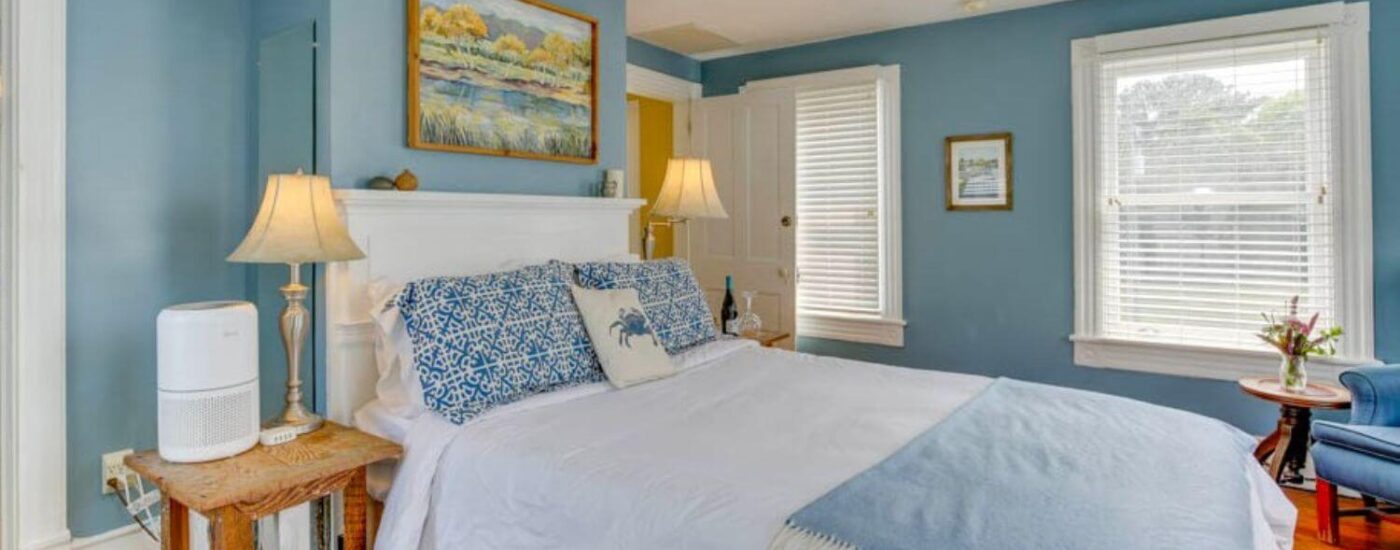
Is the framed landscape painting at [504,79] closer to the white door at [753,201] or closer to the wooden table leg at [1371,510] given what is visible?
the white door at [753,201]

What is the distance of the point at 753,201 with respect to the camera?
439cm

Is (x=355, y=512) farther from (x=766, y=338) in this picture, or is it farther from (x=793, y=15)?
(x=793, y=15)

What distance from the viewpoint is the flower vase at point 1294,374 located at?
283 cm

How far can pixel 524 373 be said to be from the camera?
6.73ft

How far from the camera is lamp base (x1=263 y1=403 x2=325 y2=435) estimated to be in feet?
6.49

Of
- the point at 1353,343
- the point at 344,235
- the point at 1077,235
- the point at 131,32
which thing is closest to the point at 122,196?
the point at 131,32

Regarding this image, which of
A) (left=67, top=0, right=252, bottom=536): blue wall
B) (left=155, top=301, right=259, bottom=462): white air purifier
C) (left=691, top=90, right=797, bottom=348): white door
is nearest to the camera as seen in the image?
(left=155, top=301, right=259, bottom=462): white air purifier

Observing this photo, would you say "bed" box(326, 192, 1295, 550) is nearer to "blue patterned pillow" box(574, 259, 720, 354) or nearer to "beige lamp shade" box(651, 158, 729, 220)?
"blue patterned pillow" box(574, 259, 720, 354)

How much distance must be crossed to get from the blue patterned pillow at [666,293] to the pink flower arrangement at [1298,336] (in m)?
2.23

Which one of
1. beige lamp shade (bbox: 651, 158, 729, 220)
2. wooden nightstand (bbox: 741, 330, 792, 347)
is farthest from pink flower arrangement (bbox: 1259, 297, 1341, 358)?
beige lamp shade (bbox: 651, 158, 729, 220)

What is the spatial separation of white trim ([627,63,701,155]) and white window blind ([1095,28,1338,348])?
2281 mm

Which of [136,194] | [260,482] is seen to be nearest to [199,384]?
[260,482]

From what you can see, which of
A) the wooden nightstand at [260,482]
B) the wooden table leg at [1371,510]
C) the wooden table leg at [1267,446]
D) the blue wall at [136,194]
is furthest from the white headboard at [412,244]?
the wooden table leg at [1371,510]

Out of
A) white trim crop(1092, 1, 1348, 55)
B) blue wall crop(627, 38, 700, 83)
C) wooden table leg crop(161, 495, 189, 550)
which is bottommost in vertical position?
wooden table leg crop(161, 495, 189, 550)
